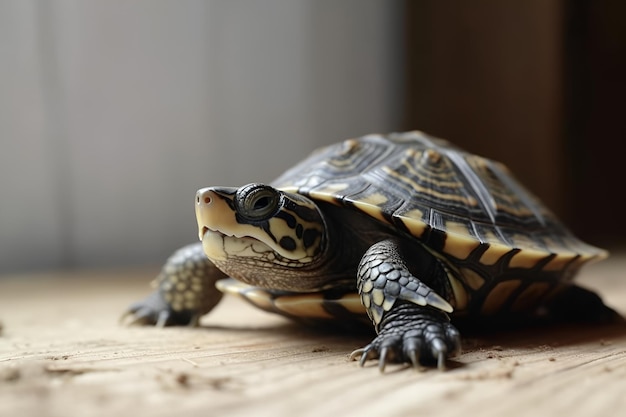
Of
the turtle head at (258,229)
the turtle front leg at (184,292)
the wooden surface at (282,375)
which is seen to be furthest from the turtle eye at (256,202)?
the turtle front leg at (184,292)

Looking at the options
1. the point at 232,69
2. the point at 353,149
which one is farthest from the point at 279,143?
the point at 353,149

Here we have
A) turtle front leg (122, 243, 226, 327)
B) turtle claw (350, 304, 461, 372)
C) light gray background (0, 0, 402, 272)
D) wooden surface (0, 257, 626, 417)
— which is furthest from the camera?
light gray background (0, 0, 402, 272)

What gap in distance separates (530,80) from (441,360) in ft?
11.6

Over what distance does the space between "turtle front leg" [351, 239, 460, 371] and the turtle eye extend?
8.6 inches

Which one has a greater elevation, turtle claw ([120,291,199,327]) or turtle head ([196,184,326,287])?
turtle head ([196,184,326,287])

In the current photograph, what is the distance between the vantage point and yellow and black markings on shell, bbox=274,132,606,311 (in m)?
1.37

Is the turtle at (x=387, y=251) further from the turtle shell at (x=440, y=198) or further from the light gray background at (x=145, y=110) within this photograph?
the light gray background at (x=145, y=110)

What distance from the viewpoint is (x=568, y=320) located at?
1.76 m

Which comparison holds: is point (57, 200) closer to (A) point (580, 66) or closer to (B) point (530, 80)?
(B) point (530, 80)

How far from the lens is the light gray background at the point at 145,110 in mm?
3090

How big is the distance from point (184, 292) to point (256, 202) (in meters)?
0.54

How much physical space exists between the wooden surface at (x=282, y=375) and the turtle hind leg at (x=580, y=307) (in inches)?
2.9

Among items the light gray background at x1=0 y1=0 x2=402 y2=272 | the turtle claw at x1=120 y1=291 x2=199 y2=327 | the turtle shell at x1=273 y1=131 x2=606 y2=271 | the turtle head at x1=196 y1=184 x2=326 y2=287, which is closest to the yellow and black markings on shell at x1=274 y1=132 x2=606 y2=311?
the turtle shell at x1=273 y1=131 x2=606 y2=271

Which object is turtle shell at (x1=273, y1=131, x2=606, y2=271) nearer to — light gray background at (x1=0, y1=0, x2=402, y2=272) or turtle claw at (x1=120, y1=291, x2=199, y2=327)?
turtle claw at (x1=120, y1=291, x2=199, y2=327)
